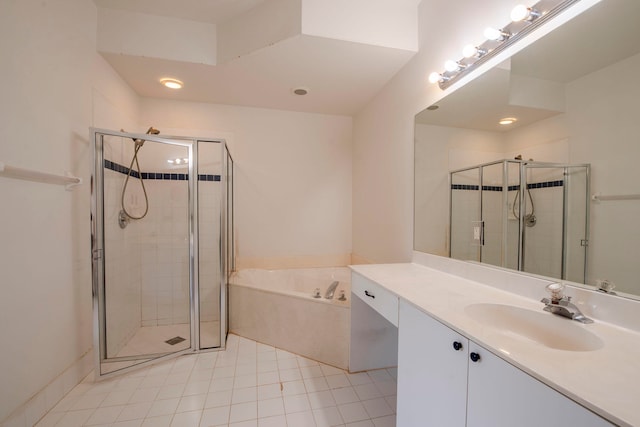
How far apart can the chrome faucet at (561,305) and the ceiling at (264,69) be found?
5.50 ft

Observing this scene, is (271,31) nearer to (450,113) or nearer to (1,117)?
(450,113)

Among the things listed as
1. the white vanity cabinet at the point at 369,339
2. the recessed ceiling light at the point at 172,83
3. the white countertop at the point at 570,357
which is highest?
the recessed ceiling light at the point at 172,83

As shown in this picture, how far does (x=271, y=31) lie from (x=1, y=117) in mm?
1482

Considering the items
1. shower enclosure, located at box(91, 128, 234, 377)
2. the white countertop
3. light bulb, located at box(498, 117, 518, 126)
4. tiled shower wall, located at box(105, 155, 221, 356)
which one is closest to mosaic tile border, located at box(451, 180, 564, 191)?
light bulb, located at box(498, 117, 518, 126)

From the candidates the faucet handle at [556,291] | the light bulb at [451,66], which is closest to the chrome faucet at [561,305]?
the faucet handle at [556,291]

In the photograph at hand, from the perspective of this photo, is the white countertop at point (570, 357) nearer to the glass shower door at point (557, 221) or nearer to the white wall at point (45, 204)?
the glass shower door at point (557, 221)

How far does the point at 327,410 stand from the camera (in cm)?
153

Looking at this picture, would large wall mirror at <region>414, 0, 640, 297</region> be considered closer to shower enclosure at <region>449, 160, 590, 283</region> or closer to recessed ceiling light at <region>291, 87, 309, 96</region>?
shower enclosure at <region>449, 160, 590, 283</region>

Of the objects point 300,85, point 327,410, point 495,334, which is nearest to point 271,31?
point 300,85

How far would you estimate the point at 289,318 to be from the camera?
216 cm

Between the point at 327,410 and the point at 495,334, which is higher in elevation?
the point at 495,334

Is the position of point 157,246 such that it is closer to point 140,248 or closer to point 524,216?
point 140,248

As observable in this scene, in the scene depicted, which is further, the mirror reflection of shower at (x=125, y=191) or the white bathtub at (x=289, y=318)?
the mirror reflection of shower at (x=125, y=191)

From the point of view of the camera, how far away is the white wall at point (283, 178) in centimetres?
282
